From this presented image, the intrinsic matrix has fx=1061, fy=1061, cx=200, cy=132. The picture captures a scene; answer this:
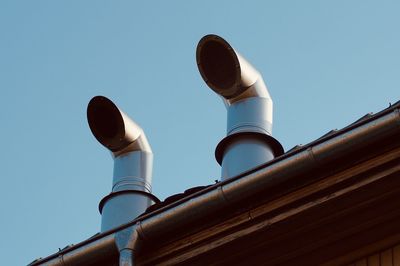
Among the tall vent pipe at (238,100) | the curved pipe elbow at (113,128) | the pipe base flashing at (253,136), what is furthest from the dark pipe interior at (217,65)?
the curved pipe elbow at (113,128)

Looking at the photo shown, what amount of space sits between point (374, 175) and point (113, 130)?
14.7 feet

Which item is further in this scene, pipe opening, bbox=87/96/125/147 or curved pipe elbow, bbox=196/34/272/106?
pipe opening, bbox=87/96/125/147

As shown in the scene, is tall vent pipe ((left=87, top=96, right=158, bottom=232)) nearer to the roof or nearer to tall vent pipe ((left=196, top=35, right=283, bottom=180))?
tall vent pipe ((left=196, top=35, right=283, bottom=180))

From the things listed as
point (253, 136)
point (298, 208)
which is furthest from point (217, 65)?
point (298, 208)

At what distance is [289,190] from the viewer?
7902 millimetres

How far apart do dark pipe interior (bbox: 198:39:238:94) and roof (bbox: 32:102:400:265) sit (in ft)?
7.23

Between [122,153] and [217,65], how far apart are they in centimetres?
169

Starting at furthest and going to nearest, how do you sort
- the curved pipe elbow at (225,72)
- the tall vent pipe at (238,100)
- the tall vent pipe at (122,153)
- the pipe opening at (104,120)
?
the pipe opening at (104,120) → the tall vent pipe at (122,153) → the curved pipe elbow at (225,72) → the tall vent pipe at (238,100)

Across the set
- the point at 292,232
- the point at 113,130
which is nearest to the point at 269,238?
the point at 292,232

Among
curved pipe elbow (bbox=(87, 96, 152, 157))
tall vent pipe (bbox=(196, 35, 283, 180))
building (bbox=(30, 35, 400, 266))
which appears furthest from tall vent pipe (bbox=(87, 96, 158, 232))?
building (bbox=(30, 35, 400, 266))

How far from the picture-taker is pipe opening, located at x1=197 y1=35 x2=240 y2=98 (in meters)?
10.4

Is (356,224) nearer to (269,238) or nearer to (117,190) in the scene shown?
(269,238)

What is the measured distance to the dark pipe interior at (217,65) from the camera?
34.0ft

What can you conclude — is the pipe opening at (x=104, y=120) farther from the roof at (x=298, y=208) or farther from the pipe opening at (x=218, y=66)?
the roof at (x=298, y=208)
